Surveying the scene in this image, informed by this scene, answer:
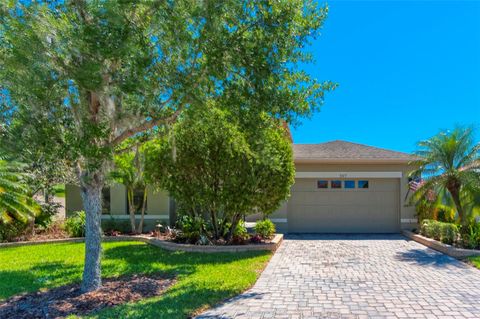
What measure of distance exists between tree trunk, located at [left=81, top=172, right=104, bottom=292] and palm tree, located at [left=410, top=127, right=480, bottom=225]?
10010mm

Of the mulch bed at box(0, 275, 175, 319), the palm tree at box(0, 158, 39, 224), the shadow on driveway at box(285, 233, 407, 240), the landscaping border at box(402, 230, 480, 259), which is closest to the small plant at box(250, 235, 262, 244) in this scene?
the shadow on driveway at box(285, 233, 407, 240)

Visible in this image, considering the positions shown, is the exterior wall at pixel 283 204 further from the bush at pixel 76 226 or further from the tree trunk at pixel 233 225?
the tree trunk at pixel 233 225

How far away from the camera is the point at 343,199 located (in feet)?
50.3

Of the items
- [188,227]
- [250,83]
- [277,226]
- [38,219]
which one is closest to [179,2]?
[250,83]

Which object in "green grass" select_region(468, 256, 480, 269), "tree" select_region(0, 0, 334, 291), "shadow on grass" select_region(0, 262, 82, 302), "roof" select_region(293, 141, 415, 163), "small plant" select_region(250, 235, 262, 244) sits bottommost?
"shadow on grass" select_region(0, 262, 82, 302)

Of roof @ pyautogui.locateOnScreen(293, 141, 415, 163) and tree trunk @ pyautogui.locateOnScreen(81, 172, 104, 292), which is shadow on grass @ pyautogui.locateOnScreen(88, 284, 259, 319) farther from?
roof @ pyautogui.locateOnScreen(293, 141, 415, 163)

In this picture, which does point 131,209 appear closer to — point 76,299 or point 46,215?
point 46,215

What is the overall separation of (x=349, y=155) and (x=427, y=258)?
19.8ft

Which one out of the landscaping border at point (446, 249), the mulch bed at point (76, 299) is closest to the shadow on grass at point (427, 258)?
the landscaping border at point (446, 249)

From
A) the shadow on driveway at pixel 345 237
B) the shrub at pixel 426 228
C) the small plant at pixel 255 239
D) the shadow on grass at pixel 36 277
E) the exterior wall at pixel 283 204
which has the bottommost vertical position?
the shadow on driveway at pixel 345 237

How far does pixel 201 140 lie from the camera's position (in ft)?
34.3

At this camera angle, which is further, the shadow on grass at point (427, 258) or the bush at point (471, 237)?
the bush at point (471, 237)

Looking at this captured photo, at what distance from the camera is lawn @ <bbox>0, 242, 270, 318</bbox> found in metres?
6.00

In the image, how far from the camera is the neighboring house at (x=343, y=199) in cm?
1515
